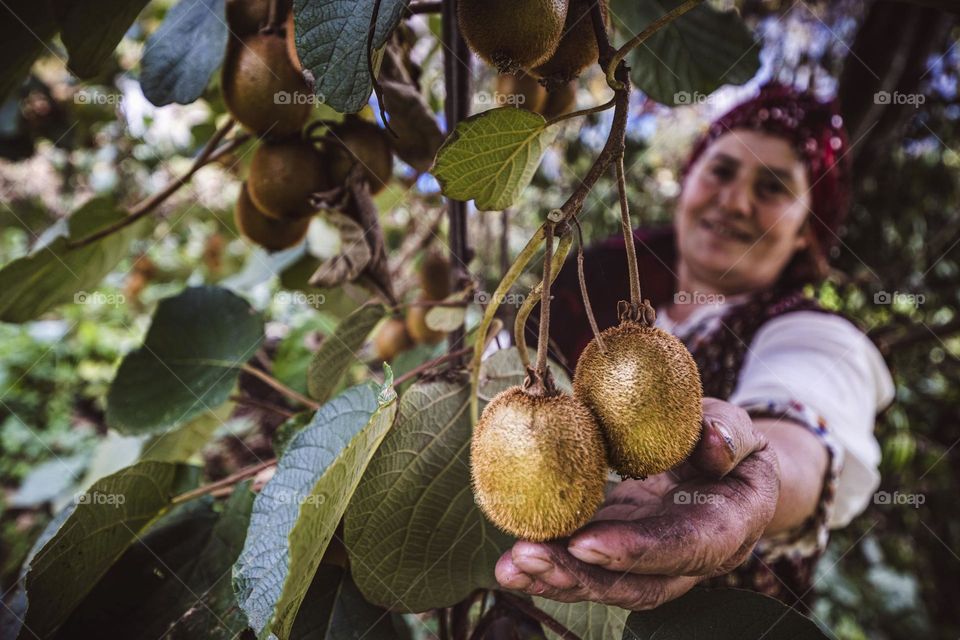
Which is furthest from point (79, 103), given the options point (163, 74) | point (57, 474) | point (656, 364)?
point (656, 364)

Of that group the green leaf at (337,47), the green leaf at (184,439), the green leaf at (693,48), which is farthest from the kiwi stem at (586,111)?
the green leaf at (184,439)

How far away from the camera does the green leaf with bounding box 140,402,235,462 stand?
1.05m

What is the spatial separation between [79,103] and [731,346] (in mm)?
1946

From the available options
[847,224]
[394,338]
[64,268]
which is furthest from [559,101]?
[847,224]

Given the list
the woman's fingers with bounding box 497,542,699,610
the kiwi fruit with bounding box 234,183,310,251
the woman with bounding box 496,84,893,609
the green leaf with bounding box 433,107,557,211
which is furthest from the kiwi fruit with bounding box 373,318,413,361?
the woman's fingers with bounding box 497,542,699,610

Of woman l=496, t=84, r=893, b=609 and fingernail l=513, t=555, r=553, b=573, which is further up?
fingernail l=513, t=555, r=553, b=573

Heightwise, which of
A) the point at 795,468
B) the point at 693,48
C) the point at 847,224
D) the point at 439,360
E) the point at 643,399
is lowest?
the point at 847,224

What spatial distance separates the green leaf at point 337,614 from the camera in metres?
0.62

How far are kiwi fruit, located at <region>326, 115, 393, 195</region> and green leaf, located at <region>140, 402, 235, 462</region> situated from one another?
49cm

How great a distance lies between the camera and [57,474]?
188 cm

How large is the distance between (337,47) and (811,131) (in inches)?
49.9

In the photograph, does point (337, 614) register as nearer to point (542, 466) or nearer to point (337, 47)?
point (542, 466)

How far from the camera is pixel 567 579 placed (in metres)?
0.43

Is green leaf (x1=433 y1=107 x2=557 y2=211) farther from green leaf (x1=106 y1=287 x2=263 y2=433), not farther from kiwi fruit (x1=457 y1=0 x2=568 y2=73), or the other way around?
green leaf (x1=106 y1=287 x2=263 y2=433)
